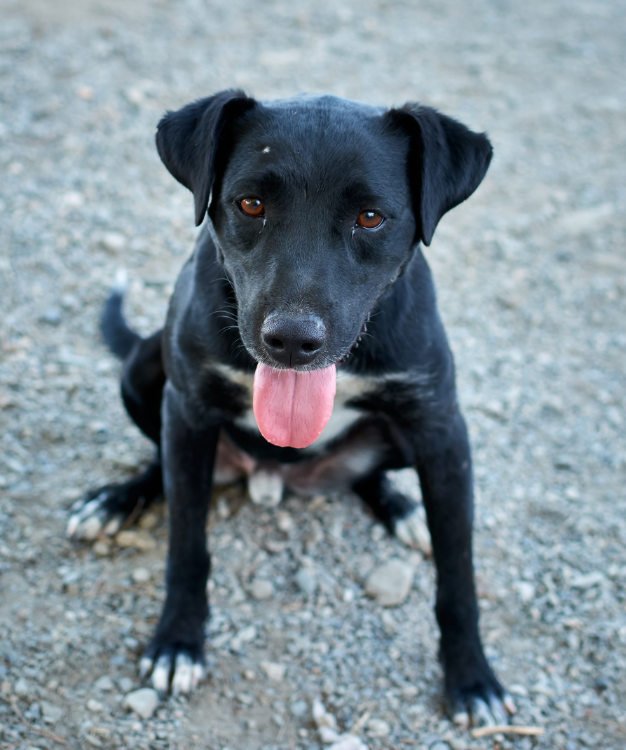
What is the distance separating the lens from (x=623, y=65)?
8.11 m

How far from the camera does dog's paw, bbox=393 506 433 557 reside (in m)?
3.80

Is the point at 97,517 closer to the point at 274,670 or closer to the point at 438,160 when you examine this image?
the point at 274,670

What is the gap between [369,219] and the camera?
2.78 metres

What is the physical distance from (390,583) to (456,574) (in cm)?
46

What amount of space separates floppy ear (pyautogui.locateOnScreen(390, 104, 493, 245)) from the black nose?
0.50 metres

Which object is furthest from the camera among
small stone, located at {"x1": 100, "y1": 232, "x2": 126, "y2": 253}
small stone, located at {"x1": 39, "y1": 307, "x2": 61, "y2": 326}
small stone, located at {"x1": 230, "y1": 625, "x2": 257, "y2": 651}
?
small stone, located at {"x1": 100, "y1": 232, "x2": 126, "y2": 253}

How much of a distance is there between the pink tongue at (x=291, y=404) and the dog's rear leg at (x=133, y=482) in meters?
0.96

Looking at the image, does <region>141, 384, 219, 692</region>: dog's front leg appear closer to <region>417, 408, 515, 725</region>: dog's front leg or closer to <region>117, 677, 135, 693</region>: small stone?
<region>117, 677, 135, 693</region>: small stone

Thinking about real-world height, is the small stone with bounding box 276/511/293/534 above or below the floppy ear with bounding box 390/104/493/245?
below

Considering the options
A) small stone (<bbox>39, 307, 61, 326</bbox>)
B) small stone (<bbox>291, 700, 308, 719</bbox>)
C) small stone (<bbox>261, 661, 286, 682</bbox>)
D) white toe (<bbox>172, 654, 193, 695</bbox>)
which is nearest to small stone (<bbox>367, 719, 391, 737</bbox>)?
small stone (<bbox>291, 700, 308, 719</bbox>)

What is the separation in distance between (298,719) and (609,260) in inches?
148

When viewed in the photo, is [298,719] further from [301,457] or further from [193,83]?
[193,83]

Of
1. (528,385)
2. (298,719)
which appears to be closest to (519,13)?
(528,385)

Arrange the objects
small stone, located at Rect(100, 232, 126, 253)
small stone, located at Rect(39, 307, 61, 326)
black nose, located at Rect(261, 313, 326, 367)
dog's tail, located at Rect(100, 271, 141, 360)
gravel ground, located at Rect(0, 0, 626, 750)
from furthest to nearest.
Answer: small stone, located at Rect(100, 232, 126, 253) < small stone, located at Rect(39, 307, 61, 326) < dog's tail, located at Rect(100, 271, 141, 360) < gravel ground, located at Rect(0, 0, 626, 750) < black nose, located at Rect(261, 313, 326, 367)
